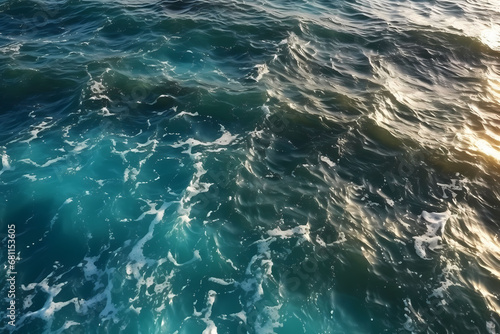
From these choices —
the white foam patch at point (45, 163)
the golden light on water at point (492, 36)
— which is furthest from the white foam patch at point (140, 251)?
the golden light on water at point (492, 36)

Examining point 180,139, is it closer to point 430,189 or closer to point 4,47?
point 430,189

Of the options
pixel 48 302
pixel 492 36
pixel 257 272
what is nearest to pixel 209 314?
pixel 257 272

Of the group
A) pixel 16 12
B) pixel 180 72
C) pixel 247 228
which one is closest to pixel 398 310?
pixel 247 228

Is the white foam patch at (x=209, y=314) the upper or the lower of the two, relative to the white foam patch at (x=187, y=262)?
lower

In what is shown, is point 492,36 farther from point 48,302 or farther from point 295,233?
point 48,302

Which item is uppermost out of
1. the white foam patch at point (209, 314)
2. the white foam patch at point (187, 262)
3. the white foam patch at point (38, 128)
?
the white foam patch at point (38, 128)

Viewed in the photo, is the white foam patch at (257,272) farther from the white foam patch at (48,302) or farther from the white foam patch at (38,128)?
the white foam patch at (38,128)
